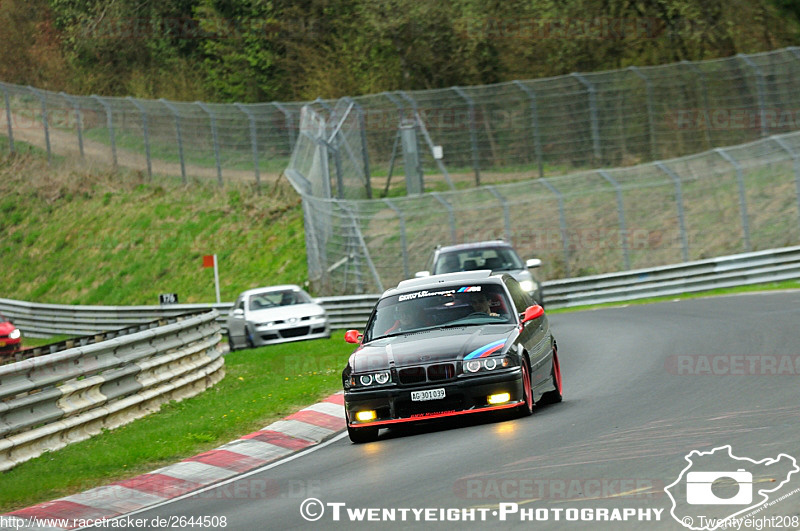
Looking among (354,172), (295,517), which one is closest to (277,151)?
(354,172)

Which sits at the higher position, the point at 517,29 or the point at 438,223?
the point at 517,29

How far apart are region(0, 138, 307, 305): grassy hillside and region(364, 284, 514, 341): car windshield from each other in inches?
1063

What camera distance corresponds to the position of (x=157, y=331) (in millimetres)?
15797

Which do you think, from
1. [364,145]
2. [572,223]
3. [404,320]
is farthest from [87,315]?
[404,320]

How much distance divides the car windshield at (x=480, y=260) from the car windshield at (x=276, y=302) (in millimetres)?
6094

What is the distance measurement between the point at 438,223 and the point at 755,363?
20.7 m

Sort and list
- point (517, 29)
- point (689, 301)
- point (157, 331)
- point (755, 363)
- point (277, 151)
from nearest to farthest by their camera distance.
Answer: point (755, 363), point (157, 331), point (689, 301), point (277, 151), point (517, 29)

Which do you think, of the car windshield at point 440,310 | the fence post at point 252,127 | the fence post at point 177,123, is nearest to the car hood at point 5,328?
the fence post at point 252,127

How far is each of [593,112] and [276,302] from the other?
49.0 feet

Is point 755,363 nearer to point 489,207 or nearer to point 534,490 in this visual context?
point 534,490

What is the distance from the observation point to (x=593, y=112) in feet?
127

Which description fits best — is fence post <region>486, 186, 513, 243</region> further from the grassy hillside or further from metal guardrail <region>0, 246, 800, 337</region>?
the grassy hillside
